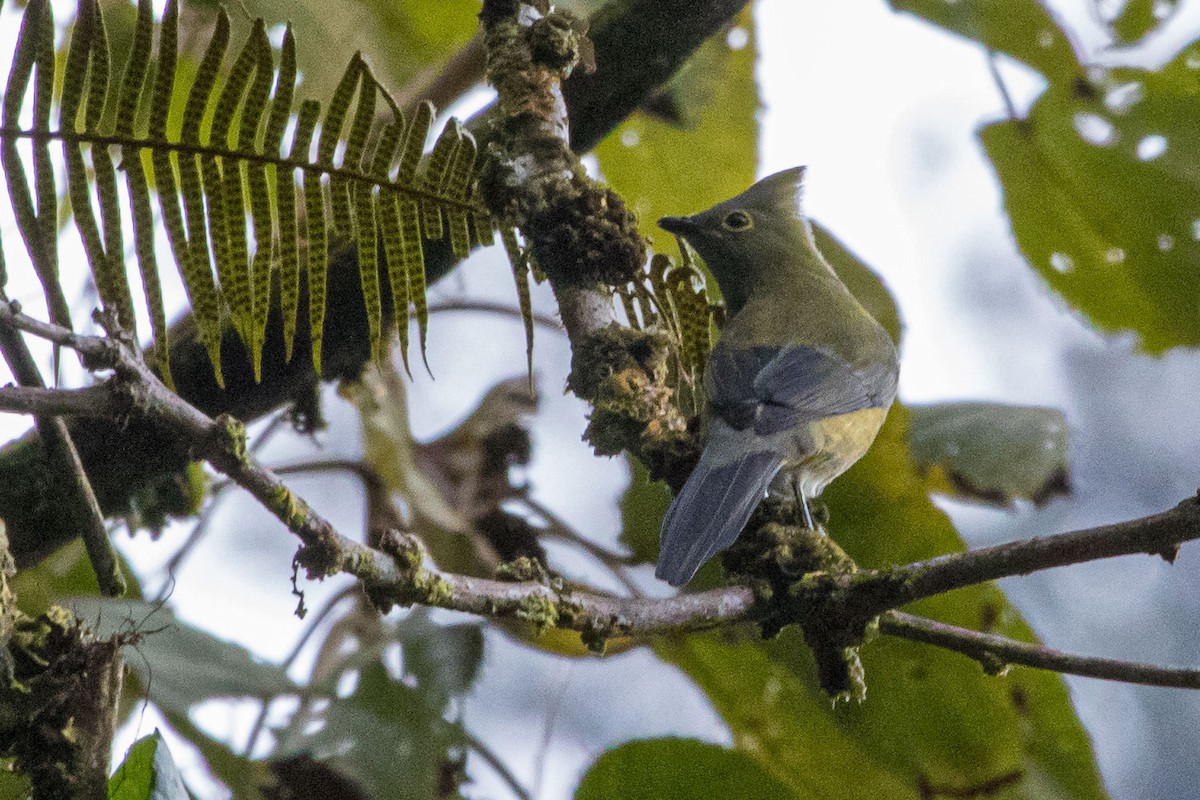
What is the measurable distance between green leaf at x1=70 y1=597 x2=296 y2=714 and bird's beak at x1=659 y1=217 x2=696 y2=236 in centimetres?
136

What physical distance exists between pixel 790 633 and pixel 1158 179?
1.41 m

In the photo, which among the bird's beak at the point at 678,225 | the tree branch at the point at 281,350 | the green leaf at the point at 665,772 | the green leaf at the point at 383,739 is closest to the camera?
the green leaf at the point at 665,772

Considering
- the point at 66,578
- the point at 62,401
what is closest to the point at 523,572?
the point at 62,401

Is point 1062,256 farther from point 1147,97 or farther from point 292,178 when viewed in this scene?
point 292,178

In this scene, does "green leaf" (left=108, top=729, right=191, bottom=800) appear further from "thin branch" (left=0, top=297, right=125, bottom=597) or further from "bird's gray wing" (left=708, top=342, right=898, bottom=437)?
"bird's gray wing" (left=708, top=342, right=898, bottom=437)

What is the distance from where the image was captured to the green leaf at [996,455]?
2.54 meters

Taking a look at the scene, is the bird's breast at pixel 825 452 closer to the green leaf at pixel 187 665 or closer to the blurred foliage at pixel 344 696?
the blurred foliage at pixel 344 696

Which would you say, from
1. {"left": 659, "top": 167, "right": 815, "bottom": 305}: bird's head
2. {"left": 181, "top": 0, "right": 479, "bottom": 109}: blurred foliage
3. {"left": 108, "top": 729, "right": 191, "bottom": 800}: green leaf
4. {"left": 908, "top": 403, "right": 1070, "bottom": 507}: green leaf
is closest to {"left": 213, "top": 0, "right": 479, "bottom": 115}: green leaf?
{"left": 181, "top": 0, "right": 479, "bottom": 109}: blurred foliage

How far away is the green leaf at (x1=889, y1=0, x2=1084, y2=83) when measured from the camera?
9.25 ft

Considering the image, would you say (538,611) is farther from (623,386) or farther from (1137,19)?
(1137,19)

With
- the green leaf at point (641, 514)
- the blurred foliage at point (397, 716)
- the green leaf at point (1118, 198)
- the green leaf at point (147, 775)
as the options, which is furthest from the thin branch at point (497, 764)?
the green leaf at point (1118, 198)

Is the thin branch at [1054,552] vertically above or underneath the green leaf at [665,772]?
above

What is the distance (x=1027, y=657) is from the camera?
1744 millimetres

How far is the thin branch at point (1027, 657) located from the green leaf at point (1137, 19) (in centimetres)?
197
